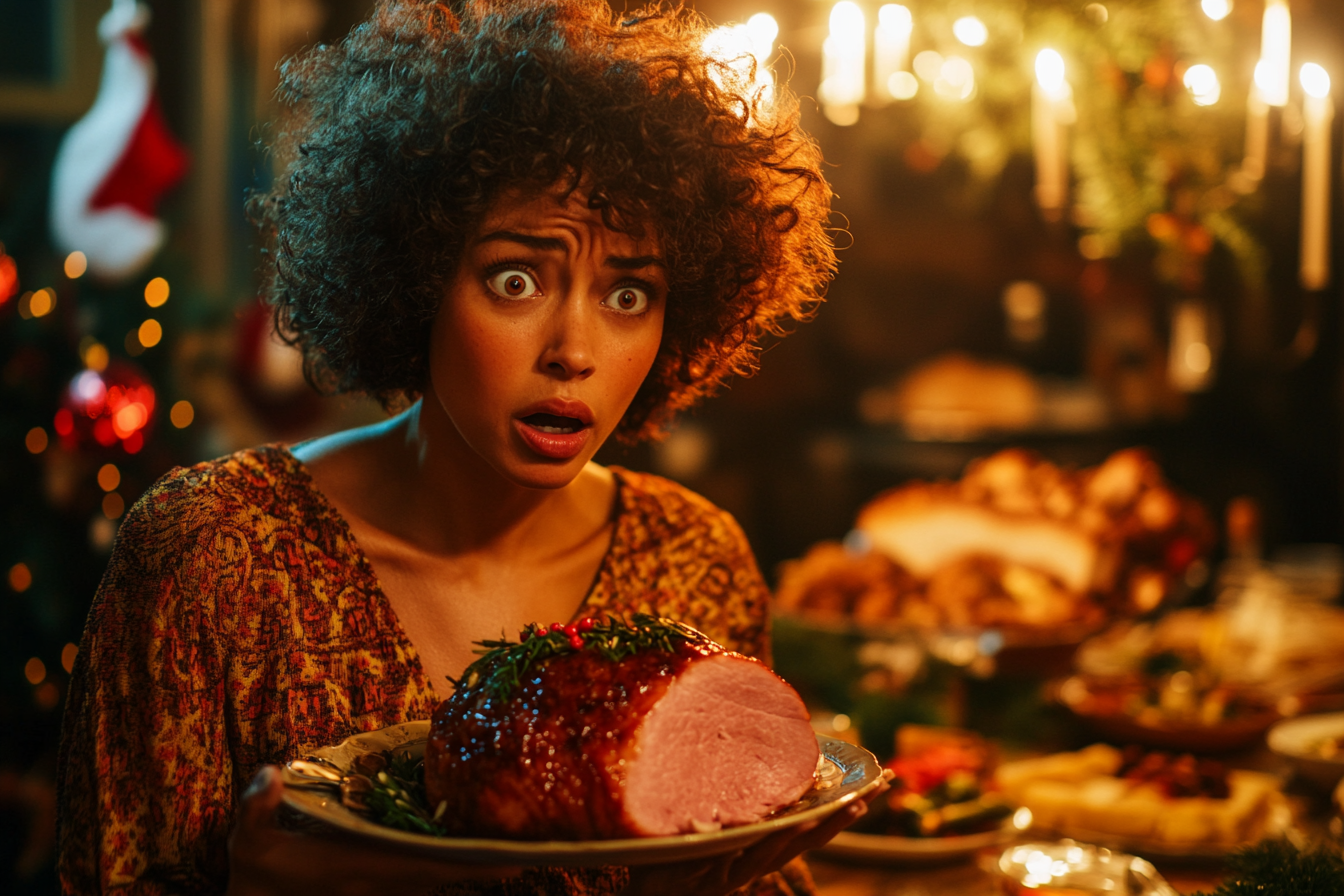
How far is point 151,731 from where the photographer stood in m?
1.41

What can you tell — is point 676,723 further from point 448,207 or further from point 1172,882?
point 1172,882

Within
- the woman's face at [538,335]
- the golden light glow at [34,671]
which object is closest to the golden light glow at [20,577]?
the golden light glow at [34,671]

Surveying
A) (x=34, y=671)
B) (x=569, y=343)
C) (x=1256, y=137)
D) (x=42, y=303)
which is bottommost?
(x=34, y=671)

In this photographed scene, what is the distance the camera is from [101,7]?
15.2 feet

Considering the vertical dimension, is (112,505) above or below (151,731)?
below

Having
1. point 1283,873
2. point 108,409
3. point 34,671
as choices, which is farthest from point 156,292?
point 1283,873

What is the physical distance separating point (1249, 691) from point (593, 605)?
191 centimetres

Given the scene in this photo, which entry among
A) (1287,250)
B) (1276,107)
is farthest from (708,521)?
(1287,250)

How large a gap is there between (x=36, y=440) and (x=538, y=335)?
252 centimetres

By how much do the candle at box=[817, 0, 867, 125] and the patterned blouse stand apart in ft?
6.50

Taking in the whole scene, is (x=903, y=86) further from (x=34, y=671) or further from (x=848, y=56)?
(x=34, y=671)

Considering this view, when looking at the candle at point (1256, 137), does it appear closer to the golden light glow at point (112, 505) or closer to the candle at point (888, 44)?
the candle at point (888, 44)

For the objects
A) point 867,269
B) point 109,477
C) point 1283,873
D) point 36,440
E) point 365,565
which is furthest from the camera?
point 867,269

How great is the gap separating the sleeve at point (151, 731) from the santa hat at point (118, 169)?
250 centimetres
